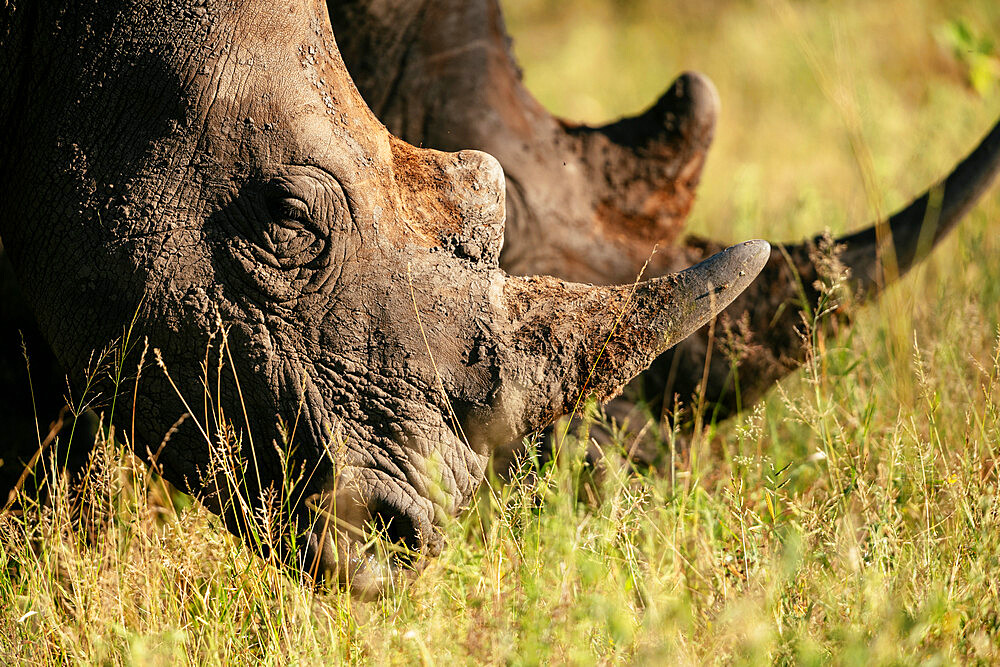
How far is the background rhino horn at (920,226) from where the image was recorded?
12.2 feet

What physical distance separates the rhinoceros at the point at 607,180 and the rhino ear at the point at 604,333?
3.31 ft

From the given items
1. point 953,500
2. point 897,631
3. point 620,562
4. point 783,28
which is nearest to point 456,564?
point 620,562

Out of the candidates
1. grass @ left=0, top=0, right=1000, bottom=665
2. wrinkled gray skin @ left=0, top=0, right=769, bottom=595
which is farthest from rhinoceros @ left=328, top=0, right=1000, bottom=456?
wrinkled gray skin @ left=0, top=0, right=769, bottom=595

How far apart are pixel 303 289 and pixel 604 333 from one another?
81 centimetres

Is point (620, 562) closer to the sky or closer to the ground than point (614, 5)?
closer to the ground

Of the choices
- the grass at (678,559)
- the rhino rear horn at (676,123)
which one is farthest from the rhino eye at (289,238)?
the rhino rear horn at (676,123)

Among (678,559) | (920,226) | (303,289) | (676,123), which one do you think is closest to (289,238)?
(303,289)

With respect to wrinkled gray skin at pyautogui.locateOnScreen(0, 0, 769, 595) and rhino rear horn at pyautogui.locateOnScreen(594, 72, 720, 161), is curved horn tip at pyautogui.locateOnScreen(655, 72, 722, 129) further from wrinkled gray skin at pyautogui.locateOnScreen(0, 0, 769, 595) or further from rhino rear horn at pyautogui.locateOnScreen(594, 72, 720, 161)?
wrinkled gray skin at pyautogui.locateOnScreen(0, 0, 769, 595)

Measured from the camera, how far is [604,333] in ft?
9.65

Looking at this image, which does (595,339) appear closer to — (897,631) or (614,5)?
(897,631)

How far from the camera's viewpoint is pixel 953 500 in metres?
3.22

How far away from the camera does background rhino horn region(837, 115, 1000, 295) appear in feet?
12.2

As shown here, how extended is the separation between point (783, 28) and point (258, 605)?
27.6 feet

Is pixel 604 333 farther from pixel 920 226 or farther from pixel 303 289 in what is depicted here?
pixel 920 226
